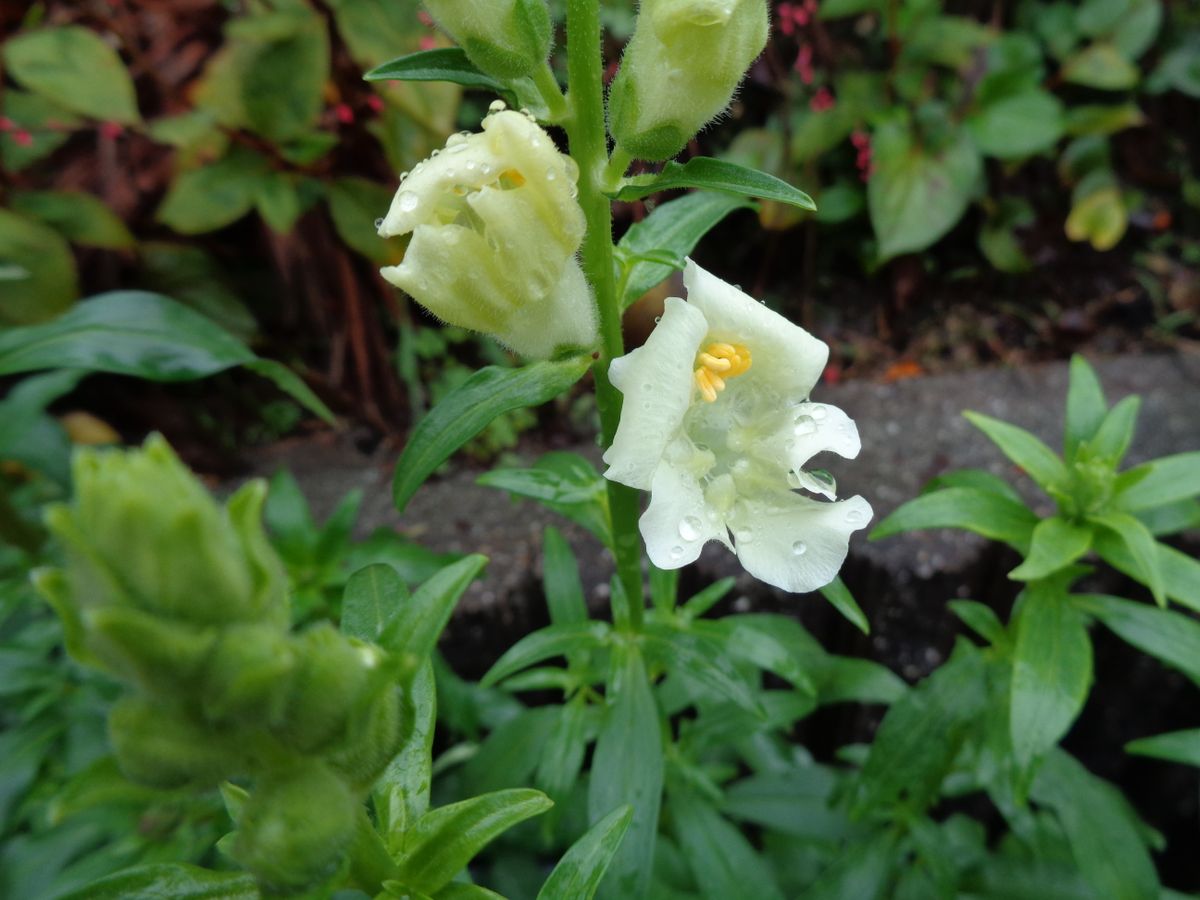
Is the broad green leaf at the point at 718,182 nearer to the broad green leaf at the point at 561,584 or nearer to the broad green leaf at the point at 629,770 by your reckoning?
the broad green leaf at the point at 629,770

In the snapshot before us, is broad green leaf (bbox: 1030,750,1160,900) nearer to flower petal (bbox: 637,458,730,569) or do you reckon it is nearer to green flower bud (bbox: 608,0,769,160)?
flower petal (bbox: 637,458,730,569)

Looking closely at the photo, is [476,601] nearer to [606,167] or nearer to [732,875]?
[732,875]

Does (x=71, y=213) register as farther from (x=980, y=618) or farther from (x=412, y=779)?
(x=980, y=618)

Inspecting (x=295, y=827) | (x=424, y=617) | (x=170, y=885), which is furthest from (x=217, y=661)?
(x=170, y=885)

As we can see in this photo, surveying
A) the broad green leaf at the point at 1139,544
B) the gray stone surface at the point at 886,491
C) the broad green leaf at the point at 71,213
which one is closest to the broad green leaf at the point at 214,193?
the broad green leaf at the point at 71,213

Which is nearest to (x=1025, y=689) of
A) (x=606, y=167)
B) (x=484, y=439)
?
(x=606, y=167)

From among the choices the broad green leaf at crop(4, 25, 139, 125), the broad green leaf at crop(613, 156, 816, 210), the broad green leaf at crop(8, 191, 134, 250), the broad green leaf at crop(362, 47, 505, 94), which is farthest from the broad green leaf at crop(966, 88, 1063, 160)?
the broad green leaf at crop(8, 191, 134, 250)

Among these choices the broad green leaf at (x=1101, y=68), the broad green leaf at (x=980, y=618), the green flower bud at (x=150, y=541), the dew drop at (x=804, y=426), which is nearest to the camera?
the green flower bud at (x=150, y=541)
